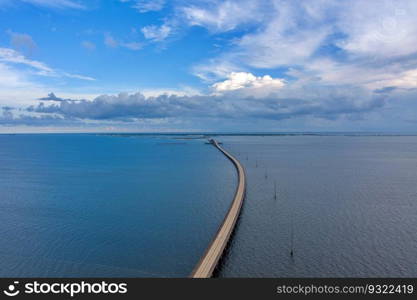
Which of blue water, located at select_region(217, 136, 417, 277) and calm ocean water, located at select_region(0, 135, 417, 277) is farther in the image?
calm ocean water, located at select_region(0, 135, 417, 277)

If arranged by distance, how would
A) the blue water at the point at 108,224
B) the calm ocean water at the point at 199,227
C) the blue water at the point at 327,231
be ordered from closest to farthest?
the blue water at the point at 327,231 < the calm ocean water at the point at 199,227 < the blue water at the point at 108,224

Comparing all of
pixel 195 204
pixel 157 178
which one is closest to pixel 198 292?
pixel 195 204

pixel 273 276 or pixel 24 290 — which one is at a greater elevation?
pixel 24 290

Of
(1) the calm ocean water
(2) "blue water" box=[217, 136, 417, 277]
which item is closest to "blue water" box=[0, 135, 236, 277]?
(1) the calm ocean water

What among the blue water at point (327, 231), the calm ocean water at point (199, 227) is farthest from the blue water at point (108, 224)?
the blue water at point (327, 231)

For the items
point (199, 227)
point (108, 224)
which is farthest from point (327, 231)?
point (108, 224)

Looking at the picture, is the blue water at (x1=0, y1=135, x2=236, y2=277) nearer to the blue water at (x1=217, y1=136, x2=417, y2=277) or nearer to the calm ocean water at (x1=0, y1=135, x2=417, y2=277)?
the calm ocean water at (x1=0, y1=135, x2=417, y2=277)

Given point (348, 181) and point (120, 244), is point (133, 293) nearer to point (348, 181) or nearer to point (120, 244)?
point (120, 244)

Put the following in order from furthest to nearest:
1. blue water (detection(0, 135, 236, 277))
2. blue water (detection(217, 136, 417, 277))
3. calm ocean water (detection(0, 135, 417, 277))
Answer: blue water (detection(0, 135, 236, 277)), calm ocean water (detection(0, 135, 417, 277)), blue water (detection(217, 136, 417, 277))

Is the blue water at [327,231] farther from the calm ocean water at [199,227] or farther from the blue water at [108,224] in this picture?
the blue water at [108,224]

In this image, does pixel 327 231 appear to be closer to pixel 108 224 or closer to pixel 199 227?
pixel 199 227

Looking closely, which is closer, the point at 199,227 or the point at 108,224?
the point at 199,227
